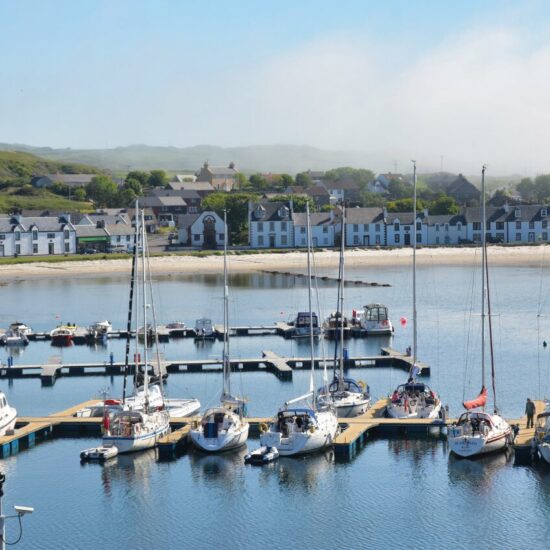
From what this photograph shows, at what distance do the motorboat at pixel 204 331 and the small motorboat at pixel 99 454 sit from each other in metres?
33.5

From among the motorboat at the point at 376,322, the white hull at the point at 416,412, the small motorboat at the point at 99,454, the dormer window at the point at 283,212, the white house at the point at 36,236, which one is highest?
the dormer window at the point at 283,212

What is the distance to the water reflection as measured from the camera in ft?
131

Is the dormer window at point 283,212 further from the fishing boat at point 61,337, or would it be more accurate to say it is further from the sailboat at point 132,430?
the sailboat at point 132,430

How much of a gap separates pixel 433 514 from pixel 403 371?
26.5m

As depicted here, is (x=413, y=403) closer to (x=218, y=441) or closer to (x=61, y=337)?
(x=218, y=441)

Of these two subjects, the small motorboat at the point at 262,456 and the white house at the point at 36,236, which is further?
the white house at the point at 36,236

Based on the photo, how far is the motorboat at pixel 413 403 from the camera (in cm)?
4766

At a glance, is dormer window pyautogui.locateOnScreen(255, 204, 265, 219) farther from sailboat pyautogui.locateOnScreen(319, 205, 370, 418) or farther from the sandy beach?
sailboat pyautogui.locateOnScreen(319, 205, 370, 418)

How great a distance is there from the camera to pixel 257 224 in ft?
502

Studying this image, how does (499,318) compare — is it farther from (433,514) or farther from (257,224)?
(257,224)

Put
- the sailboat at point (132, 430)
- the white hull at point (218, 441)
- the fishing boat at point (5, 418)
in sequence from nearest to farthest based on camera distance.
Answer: the white hull at point (218, 441) < the sailboat at point (132, 430) < the fishing boat at point (5, 418)

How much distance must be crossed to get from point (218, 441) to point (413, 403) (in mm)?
9076

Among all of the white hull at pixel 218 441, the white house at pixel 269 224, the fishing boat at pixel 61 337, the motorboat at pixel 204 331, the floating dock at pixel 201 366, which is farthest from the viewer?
the white house at pixel 269 224

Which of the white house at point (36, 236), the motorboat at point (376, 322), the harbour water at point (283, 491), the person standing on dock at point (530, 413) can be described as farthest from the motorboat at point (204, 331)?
the white house at point (36, 236)
